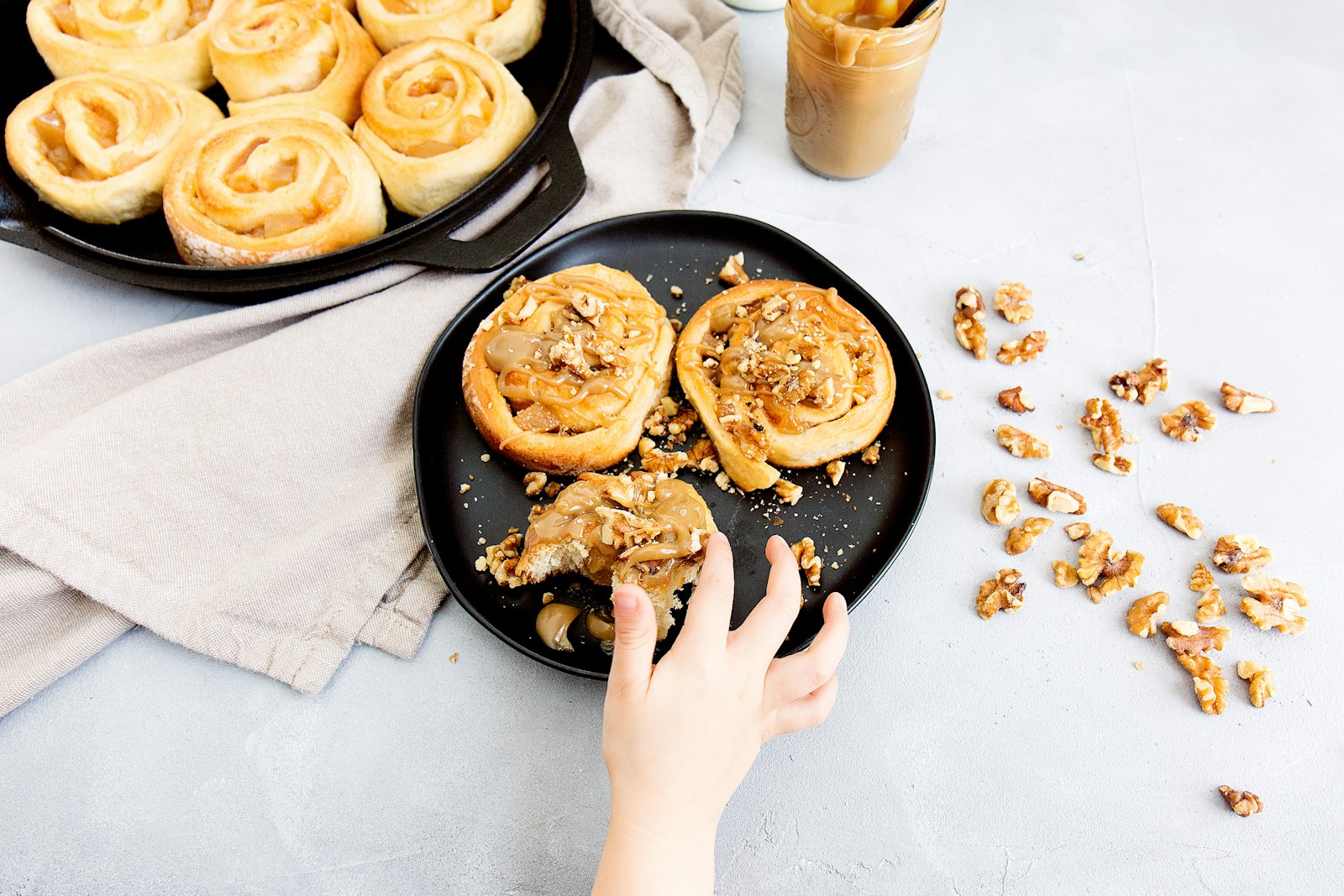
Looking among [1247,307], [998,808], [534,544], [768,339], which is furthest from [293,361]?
[1247,307]

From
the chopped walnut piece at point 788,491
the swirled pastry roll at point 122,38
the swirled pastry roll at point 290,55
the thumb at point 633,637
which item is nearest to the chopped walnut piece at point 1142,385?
the chopped walnut piece at point 788,491

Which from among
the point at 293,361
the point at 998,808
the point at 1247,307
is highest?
the point at 293,361

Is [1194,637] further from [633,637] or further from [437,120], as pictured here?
[437,120]

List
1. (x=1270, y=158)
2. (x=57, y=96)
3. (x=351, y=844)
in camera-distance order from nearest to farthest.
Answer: (x=351, y=844) < (x=57, y=96) < (x=1270, y=158)

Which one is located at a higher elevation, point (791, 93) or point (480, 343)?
point (791, 93)

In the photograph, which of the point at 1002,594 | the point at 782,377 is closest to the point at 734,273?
the point at 782,377

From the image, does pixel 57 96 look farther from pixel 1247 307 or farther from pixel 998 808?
pixel 1247 307
